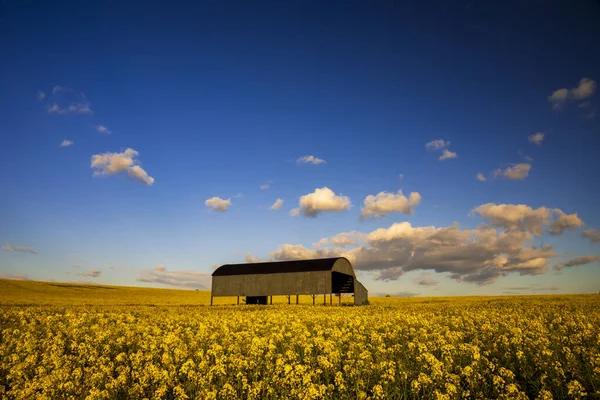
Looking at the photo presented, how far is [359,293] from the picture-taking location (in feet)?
171

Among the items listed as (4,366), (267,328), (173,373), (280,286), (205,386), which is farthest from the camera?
(280,286)

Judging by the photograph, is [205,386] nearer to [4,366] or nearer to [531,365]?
[4,366]

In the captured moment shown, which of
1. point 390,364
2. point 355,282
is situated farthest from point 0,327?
point 355,282

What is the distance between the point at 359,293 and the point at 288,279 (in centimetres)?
1097

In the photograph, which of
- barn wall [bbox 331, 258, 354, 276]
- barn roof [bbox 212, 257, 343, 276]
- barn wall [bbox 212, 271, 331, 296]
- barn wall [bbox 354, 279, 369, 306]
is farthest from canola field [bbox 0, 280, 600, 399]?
barn wall [bbox 354, 279, 369, 306]

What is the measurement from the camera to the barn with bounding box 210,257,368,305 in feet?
152

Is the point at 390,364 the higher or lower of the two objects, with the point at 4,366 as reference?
higher

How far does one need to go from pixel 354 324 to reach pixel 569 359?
7.56m

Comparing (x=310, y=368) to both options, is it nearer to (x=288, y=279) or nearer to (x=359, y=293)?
(x=288, y=279)

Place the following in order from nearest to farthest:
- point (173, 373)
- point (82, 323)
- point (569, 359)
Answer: point (173, 373) → point (569, 359) → point (82, 323)

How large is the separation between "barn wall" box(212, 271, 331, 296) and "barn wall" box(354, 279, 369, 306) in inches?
279

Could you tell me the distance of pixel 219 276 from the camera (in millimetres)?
53719

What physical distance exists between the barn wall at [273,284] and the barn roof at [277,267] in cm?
56

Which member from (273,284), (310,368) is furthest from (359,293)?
(310,368)
